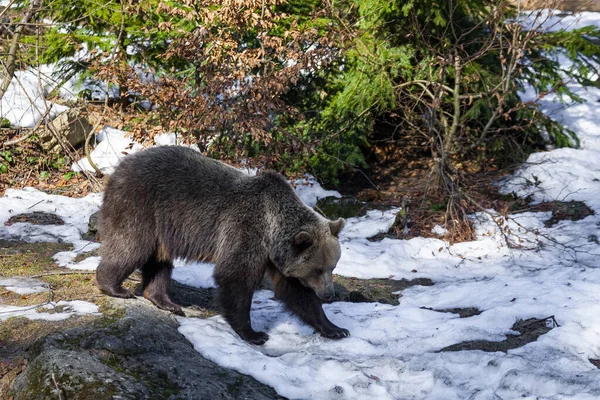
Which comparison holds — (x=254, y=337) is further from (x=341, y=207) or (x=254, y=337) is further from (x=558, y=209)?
(x=558, y=209)

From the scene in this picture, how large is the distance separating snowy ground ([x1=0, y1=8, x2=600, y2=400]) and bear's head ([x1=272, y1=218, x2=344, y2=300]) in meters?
0.53

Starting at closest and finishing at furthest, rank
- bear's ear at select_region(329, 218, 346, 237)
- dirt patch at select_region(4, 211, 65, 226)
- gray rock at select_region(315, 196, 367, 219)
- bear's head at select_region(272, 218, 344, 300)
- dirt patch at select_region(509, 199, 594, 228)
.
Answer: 1. bear's head at select_region(272, 218, 344, 300)
2. bear's ear at select_region(329, 218, 346, 237)
3. dirt patch at select_region(4, 211, 65, 226)
4. dirt patch at select_region(509, 199, 594, 228)
5. gray rock at select_region(315, 196, 367, 219)

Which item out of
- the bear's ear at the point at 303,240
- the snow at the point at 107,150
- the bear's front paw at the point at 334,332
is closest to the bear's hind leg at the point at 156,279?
the bear's ear at the point at 303,240

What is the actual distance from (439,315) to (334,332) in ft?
4.25

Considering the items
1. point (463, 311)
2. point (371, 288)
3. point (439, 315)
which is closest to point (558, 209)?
point (371, 288)

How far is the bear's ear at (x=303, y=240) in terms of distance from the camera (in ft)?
18.3

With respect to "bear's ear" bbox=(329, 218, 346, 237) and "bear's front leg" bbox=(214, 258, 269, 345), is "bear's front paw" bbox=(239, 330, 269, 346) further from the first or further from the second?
"bear's ear" bbox=(329, 218, 346, 237)

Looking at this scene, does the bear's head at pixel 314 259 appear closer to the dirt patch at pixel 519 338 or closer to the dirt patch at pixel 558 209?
the dirt patch at pixel 519 338

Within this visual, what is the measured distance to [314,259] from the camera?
573cm

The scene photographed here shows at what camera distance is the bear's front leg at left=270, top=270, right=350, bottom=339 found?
19.5 feet

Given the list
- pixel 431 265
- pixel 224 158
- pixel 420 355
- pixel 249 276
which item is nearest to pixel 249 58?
pixel 224 158

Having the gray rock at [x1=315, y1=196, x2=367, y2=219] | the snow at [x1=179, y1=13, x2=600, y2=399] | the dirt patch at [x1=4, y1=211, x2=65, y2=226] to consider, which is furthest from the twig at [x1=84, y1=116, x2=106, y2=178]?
the snow at [x1=179, y1=13, x2=600, y2=399]

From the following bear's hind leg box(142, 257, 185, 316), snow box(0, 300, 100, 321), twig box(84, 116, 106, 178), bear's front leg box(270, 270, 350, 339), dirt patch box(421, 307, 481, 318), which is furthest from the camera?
twig box(84, 116, 106, 178)

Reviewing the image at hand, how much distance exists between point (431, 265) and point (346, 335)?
10.4 ft
